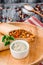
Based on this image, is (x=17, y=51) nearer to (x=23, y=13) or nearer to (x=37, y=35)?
(x=37, y=35)

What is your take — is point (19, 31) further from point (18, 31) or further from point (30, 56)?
point (30, 56)

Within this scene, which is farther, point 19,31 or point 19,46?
point 19,31

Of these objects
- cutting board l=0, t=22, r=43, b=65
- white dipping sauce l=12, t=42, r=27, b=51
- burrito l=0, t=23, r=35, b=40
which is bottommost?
cutting board l=0, t=22, r=43, b=65

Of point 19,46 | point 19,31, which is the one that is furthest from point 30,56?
point 19,31

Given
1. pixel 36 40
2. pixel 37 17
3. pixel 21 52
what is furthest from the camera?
pixel 37 17

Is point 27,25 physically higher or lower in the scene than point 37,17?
higher

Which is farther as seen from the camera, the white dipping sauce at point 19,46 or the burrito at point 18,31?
the burrito at point 18,31

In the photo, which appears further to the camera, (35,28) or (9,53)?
(35,28)

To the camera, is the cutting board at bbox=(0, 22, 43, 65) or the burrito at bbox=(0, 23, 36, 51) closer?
the cutting board at bbox=(0, 22, 43, 65)

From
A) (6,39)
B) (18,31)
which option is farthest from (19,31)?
(6,39)

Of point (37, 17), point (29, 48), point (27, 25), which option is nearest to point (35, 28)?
point (27, 25)

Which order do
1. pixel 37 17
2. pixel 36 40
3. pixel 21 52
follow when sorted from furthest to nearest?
pixel 37 17 < pixel 36 40 < pixel 21 52
